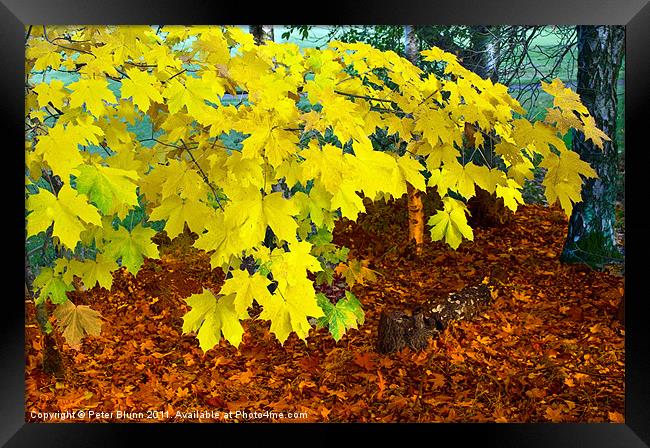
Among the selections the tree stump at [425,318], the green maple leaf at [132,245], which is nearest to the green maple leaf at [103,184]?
the green maple leaf at [132,245]

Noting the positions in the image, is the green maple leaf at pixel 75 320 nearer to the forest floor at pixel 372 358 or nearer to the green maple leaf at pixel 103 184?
the forest floor at pixel 372 358

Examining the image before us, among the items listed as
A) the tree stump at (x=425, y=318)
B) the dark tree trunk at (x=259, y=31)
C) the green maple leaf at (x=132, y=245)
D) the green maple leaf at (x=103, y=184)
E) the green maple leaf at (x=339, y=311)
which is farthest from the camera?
the tree stump at (x=425, y=318)

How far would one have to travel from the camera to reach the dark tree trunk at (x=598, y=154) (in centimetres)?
339

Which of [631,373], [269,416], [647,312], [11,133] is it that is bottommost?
[269,416]

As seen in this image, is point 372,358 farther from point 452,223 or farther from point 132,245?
point 132,245

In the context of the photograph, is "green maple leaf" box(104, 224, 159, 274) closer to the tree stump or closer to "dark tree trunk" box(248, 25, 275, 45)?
"dark tree trunk" box(248, 25, 275, 45)

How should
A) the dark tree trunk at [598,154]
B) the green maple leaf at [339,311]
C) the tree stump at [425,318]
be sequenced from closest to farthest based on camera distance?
the green maple leaf at [339,311] < the tree stump at [425,318] < the dark tree trunk at [598,154]

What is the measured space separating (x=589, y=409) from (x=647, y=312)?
3.33 ft

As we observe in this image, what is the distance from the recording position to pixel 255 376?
3.13 meters

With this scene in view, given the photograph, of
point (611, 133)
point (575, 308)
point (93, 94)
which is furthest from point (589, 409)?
point (93, 94)

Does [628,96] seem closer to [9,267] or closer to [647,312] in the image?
[647,312]
